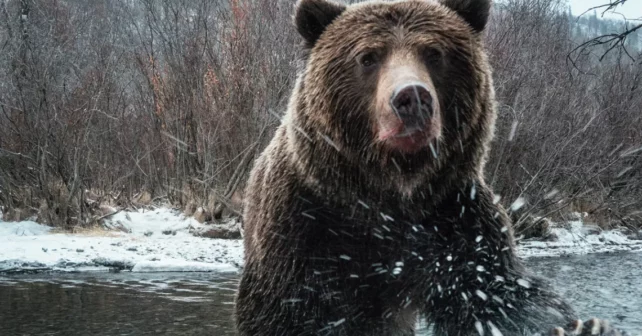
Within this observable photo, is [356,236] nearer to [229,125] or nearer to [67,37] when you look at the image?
[229,125]

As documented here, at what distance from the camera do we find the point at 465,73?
3.06 metres

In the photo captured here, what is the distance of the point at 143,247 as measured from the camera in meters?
10.8

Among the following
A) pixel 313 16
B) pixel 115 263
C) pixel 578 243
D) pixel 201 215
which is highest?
pixel 313 16

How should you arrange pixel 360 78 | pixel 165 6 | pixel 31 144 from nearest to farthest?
pixel 360 78 < pixel 31 144 < pixel 165 6

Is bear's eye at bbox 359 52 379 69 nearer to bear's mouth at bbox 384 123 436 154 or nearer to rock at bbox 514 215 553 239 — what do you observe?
bear's mouth at bbox 384 123 436 154

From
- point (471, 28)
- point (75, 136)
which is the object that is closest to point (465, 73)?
point (471, 28)

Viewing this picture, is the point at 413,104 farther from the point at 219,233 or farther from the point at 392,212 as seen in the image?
the point at 219,233

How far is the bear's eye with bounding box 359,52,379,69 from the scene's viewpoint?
3.03m

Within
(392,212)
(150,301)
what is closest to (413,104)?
(392,212)

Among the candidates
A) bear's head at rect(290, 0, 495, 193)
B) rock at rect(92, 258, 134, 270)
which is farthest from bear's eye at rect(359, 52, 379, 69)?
rock at rect(92, 258, 134, 270)

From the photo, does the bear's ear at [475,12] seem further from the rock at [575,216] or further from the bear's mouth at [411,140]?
the rock at [575,216]

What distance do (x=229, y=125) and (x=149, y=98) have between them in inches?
95.1

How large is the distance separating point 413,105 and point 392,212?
0.70 metres

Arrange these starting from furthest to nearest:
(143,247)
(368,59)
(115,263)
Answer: (143,247)
(115,263)
(368,59)
